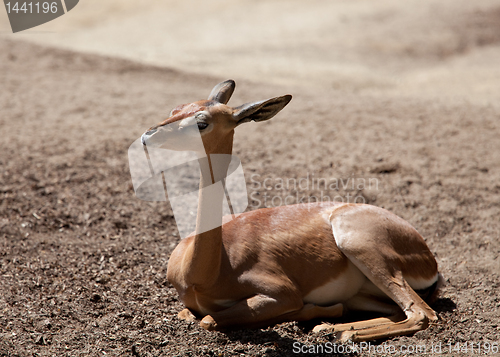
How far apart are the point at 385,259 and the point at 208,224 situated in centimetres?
142

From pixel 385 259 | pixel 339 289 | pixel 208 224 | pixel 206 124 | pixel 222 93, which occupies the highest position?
pixel 222 93

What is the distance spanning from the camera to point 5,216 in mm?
5469

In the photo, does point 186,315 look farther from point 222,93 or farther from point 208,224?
point 222,93

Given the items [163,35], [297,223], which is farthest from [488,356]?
[163,35]

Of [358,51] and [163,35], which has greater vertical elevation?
[163,35]

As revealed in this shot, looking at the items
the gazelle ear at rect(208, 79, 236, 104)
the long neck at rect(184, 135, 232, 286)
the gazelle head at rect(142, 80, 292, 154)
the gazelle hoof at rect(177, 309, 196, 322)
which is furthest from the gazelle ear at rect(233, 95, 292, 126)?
the gazelle hoof at rect(177, 309, 196, 322)

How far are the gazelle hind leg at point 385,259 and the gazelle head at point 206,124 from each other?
4.11 feet

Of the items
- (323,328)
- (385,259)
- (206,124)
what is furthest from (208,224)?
(385,259)

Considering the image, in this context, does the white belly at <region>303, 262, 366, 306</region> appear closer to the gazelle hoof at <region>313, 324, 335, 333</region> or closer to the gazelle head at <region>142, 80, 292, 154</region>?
the gazelle hoof at <region>313, 324, 335, 333</region>

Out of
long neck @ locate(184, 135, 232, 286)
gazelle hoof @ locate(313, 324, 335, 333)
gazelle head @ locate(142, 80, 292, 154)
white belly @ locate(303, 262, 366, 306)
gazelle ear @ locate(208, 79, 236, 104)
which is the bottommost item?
gazelle hoof @ locate(313, 324, 335, 333)

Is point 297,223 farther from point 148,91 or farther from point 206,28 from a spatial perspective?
point 206,28

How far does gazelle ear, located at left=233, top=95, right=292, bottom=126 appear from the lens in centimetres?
341

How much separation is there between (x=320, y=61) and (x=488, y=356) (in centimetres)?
1218

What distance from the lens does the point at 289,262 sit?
13.4 ft
